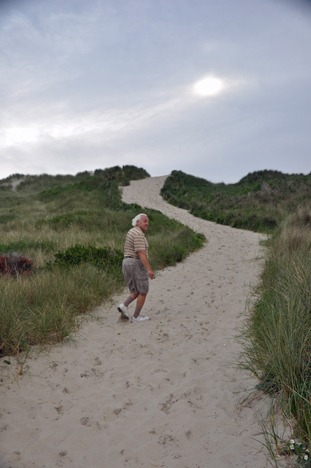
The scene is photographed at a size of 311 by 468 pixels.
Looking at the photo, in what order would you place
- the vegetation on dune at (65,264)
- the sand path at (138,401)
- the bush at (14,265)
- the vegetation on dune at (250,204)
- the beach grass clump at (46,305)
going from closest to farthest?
the sand path at (138,401), the beach grass clump at (46,305), the vegetation on dune at (65,264), the bush at (14,265), the vegetation on dune at (250,204)

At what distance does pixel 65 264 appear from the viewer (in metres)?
8.08

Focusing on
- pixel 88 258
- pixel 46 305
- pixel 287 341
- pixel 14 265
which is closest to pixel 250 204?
pixel 88 258

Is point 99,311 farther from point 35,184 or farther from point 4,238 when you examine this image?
point 35,184

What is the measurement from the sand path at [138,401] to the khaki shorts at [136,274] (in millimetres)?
713

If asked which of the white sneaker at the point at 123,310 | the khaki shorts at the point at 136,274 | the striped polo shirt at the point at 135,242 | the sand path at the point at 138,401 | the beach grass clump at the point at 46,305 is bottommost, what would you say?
the sand path at the point at 138,401

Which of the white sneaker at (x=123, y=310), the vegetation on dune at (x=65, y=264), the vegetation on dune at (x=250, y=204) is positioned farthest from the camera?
the vegetation on dune at (x=250, y=204)

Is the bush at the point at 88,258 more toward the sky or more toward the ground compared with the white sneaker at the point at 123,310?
more toward the sky

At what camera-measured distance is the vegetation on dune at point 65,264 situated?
4.62 m

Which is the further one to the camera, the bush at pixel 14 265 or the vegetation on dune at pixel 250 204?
the vegetation on dune at pixel 250 204

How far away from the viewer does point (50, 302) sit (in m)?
5.41

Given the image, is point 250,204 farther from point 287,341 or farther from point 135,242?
point 287,341

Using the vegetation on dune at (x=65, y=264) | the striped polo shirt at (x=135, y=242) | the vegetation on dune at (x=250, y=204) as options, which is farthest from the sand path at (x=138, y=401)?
the vegetation on dune at (x=250, y=204)

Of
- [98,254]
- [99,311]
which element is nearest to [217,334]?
[99,311]

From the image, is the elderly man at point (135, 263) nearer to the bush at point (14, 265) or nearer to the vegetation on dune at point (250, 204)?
the bush at point (14, 265)
